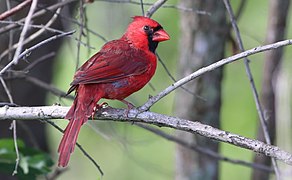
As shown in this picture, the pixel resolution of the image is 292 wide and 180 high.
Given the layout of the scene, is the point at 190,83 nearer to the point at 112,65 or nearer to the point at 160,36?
the point at 160,36

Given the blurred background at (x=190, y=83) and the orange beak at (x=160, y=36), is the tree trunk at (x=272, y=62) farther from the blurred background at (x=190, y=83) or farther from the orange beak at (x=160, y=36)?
the orange beak at (x=160, y=36)

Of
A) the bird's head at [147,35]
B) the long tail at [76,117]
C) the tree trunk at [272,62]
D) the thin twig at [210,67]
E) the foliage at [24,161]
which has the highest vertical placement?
the tree trunk at [272,62]

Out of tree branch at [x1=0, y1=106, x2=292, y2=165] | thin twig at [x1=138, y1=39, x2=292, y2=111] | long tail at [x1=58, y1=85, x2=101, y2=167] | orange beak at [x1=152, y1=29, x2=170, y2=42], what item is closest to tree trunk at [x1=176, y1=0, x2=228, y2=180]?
orange beak at [x1=152, y1=29, x2=170, y2=42]

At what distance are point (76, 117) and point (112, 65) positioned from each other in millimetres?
542

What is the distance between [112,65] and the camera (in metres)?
3.60

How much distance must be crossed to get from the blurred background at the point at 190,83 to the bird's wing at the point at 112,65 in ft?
0.34

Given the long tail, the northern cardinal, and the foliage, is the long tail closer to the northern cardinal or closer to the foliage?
the northern cardinal

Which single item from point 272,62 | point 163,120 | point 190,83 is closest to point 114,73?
point 163,120

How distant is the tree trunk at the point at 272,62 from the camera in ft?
15.0

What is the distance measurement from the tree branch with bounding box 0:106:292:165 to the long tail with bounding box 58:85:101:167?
69mm

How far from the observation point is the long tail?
3000 millimetres

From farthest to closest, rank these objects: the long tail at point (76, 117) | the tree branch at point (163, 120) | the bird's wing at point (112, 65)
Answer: the bird's wing at point (112, 65) → the long tail at point (76, 117) → the tree branch at point (163, 120)

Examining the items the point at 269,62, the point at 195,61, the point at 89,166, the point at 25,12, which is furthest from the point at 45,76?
the point at 89,166

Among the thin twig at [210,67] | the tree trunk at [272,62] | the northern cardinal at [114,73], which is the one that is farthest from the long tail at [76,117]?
the tree trunk at [272,62]
